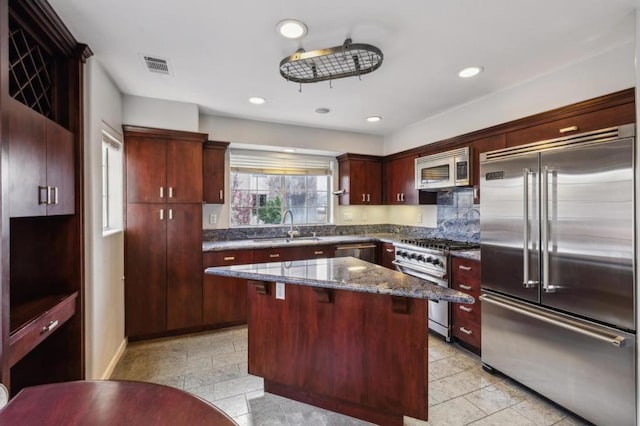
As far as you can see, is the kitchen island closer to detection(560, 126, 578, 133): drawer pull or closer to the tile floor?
the tile floor

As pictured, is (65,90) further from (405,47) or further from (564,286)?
(564,286)

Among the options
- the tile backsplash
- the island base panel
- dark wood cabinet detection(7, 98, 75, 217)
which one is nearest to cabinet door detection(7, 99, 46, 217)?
dark wood cabinet detection(7, 98, 75, 217)

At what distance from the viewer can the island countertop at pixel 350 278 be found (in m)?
1.64

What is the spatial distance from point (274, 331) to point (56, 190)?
1634 millimetres

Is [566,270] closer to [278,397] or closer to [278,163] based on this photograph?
[278,397]

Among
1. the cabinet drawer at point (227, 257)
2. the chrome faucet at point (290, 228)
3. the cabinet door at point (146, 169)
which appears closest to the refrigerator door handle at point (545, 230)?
the cabinet drawer at point (227, 257)

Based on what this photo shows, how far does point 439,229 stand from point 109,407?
3.85m

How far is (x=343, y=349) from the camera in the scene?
6.49 feet

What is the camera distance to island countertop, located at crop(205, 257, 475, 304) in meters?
1.64

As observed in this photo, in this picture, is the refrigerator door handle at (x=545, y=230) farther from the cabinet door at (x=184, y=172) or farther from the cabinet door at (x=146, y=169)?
the cabinet door at (x=146, y=169)

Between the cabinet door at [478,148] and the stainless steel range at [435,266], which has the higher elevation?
the cabinet door at [478,148]

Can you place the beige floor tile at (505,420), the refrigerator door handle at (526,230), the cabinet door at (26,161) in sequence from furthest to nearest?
the refrigerator door handle at (526,230) < the beige floor tile at (505,420) < the cabinet door at (26,161)

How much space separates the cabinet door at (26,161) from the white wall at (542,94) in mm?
3590

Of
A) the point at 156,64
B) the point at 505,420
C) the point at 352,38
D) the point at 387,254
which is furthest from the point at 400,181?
the point at 156,64
